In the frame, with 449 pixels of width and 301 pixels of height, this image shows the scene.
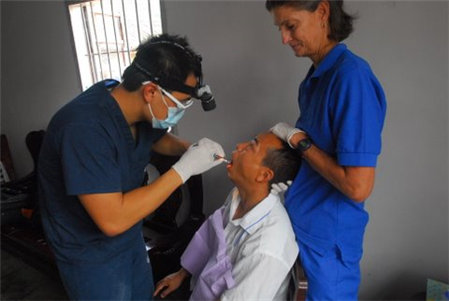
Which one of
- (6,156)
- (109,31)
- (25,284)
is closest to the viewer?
(25,284)

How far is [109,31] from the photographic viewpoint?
2500 millimetres

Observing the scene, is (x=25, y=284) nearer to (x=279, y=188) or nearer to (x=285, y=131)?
(x=279, y=188)

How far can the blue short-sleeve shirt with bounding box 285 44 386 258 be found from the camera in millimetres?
804

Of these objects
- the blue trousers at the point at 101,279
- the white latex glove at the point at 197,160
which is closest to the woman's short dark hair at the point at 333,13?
the white latex glove at the point at 197,160

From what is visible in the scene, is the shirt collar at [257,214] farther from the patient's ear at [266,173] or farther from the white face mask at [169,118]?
the white face mask at [169,118]

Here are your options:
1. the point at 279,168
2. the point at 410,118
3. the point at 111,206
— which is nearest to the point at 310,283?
the point at 279,168

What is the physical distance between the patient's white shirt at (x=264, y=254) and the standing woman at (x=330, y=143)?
54 mm

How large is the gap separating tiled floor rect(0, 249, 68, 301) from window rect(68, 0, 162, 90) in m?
1.66

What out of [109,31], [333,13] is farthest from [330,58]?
[109,31]

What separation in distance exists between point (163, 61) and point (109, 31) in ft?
6.00

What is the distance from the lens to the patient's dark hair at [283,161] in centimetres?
111

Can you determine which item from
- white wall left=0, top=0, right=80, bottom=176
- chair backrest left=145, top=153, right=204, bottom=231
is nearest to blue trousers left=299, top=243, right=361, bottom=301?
chair backrest left=145, top=153, right=204, bottom=231

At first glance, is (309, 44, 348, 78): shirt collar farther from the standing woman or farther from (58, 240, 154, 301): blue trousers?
(58, 240, 154, 301): blue trousers

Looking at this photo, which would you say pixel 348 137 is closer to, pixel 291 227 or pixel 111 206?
pixel 291 227
